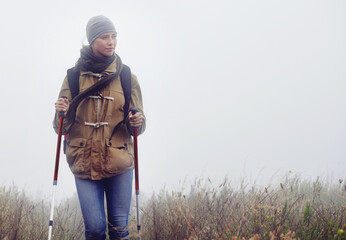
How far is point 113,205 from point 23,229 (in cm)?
155

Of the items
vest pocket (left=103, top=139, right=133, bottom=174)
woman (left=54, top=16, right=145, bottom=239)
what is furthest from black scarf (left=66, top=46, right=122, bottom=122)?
vest pocket (left=103, top=139, right=133, bottom=174)

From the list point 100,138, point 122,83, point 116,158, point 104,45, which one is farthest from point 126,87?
point 116,158

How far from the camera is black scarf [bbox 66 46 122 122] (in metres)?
3.04

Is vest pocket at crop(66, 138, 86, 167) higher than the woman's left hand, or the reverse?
the woman's left hand

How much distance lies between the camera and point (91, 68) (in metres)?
3.15

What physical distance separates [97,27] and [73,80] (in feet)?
1.80

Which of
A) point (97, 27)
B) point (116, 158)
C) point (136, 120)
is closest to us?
point (116, 158)

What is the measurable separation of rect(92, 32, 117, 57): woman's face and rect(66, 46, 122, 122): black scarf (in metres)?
0.05

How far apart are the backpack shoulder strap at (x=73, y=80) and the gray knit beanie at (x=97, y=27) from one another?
352 millimetres

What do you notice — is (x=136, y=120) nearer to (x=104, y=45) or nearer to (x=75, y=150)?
(x=75, y=150)

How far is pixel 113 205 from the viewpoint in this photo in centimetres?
302

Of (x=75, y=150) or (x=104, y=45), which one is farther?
(x=104, y=45)

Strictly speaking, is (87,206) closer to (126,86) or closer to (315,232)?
(126,86)

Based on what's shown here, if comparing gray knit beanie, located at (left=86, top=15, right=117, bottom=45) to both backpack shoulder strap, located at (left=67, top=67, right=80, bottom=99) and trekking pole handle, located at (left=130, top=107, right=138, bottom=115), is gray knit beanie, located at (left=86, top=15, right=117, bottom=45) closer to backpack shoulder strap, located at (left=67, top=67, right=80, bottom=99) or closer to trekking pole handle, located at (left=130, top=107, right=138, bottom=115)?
backpack shoulder strap, located at (left=67, top=67, right=80, bottom=99)
